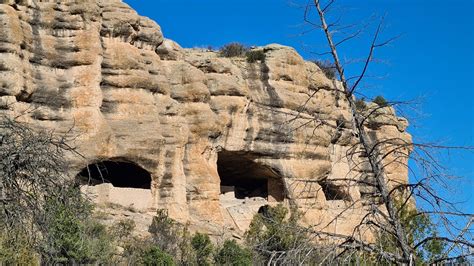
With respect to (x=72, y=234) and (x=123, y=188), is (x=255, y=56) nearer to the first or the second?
(x=123, y=188)

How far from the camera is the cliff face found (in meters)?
21.6

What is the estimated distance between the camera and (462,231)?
4.36 metres

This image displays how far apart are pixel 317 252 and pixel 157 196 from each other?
19186mm

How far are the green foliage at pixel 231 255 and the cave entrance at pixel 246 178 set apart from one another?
600 centimetres

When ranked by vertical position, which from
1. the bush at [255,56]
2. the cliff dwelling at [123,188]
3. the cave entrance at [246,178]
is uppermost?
the bush at [255,56]

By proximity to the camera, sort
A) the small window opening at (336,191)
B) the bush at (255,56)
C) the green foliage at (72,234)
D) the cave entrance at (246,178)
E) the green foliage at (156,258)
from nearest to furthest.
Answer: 1. the small window opening at (336,191)
2. the green foliage at (72,234)
3. the green foliage at (156,258)
4. the cave entrance at (246,178)
5. the bush at (255,56)

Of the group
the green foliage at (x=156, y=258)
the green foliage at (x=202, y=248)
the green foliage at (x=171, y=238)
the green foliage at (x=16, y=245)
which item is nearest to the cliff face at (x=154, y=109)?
the green foliage at (x=171, y=238)

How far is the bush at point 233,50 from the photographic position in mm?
31812

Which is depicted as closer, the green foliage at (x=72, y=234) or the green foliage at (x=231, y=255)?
the green foliage at (x=72, y=234)

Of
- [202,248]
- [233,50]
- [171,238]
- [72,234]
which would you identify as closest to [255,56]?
[233,50]

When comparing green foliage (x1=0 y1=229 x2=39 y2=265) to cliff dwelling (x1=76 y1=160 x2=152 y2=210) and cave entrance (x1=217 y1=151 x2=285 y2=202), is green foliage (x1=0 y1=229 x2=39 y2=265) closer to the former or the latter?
cliff dwelling (x1=76 y1=160 x2=152 y2=210)

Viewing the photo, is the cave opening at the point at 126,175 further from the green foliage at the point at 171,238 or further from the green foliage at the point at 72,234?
the green foliage at the point at 72,234

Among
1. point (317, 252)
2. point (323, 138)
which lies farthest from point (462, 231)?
point (323, 138)

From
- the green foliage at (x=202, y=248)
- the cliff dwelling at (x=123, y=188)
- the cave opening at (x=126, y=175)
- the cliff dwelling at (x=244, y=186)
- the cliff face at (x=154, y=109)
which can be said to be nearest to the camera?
the green foliage at (x=202, y=248)
